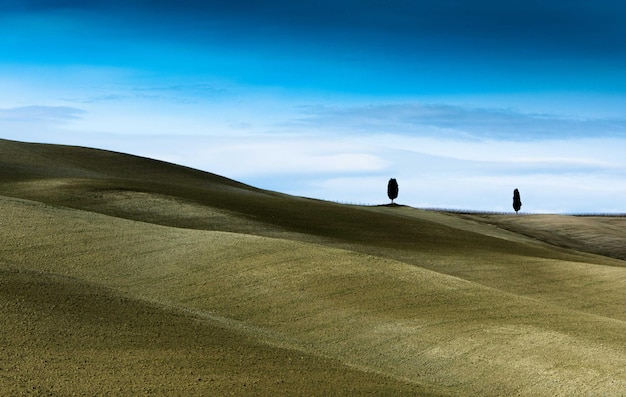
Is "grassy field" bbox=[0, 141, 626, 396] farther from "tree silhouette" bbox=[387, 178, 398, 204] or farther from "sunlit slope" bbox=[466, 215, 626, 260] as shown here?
"tree silhouette" bbox=[387, 178, 398, 204]

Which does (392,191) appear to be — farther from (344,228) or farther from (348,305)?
(348,305)

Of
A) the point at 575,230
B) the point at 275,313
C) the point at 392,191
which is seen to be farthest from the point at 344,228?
the point at 392,191

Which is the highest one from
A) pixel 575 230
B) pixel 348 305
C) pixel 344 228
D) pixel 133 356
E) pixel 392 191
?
pixel 392 191

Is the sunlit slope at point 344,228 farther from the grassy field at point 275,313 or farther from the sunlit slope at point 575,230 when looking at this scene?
the sunlit slope at point 575,230

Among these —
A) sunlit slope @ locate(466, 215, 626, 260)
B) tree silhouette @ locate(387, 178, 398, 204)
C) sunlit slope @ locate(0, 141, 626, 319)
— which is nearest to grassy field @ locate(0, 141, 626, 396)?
sunlit slope @ locate(0, 141, 626, 319)

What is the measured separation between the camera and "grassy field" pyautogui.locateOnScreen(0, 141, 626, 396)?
12805 mm

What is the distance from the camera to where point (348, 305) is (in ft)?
60.8

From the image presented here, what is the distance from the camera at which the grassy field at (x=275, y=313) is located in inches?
504

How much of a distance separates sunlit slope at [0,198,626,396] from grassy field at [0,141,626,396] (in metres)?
0.05

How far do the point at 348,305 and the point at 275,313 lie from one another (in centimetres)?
165

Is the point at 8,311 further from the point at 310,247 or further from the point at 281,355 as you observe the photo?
the point at 310,247

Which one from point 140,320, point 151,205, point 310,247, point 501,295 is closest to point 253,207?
point 151,205

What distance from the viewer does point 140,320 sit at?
1527 centimetres

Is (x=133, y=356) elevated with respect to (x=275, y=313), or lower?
lower
